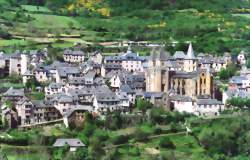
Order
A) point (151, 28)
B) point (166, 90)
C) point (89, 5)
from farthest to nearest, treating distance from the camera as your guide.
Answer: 1. point (89, 5)
2. point (151, 28)
3. point (166, 90)

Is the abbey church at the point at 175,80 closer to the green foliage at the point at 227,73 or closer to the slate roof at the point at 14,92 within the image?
the green foliage at the point at 227,73

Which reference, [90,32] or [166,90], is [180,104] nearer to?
[166,90]

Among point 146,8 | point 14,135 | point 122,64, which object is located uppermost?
point 146,8

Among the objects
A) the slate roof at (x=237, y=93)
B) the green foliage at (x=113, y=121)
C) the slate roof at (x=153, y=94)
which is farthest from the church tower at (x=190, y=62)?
the green foliage at (x=113, y=121)

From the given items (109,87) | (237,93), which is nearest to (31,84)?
(109,87)

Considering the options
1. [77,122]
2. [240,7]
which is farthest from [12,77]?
[240,7]

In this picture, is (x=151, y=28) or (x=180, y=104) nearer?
(x=180, y=104)

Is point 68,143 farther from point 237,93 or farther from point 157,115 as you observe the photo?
point 237,93
